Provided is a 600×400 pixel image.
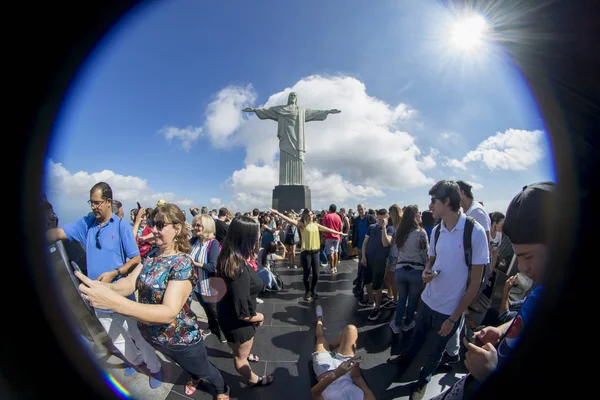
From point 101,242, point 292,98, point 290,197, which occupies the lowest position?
point 101,242

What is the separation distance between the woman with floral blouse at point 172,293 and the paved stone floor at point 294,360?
54cm

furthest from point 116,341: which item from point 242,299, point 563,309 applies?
point 563,309

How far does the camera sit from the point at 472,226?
1.81 metres

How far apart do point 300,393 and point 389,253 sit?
2.28 m

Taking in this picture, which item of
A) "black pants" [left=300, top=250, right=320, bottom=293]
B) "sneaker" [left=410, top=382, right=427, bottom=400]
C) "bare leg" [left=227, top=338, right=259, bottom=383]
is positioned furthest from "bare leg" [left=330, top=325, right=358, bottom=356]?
"black pants" [left=300, top=250, right=320, bottom=293]

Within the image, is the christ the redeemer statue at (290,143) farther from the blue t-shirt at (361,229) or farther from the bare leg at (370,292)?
the bare leg at (370,292)

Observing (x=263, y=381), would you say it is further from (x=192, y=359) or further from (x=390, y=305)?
(x=390, y=305)

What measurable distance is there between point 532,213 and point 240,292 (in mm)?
1989

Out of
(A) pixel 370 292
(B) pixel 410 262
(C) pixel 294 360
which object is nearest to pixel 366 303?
(A) pixel 370 292

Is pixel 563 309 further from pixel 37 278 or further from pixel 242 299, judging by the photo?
pixel 37 278

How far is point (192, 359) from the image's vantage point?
5.62 ft

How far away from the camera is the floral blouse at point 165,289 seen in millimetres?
1511

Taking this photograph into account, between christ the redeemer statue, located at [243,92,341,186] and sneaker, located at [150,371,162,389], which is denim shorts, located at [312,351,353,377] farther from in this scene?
christ the redeemer statue, located at [243,92,341,186]

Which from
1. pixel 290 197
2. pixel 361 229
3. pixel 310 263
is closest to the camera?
pixel 310 263
